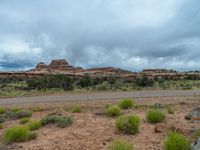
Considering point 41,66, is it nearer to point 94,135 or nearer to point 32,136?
point 32,136

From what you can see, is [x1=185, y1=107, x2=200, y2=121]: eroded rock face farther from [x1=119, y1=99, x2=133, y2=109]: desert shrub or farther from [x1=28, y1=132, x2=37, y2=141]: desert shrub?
[x1=28, y1=132, x2=37, y2=141]: desert shrub

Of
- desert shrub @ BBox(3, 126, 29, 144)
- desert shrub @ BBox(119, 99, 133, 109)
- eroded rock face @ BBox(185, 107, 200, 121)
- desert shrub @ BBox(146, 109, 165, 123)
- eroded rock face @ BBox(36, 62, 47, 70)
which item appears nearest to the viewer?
desert shrub @ BBox(3, 126, 29, 144)

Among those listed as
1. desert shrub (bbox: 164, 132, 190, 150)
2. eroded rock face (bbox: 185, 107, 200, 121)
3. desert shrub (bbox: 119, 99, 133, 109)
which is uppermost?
desert shrub (bbox: 119, 99, 133, 109)

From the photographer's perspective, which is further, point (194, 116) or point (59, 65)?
point (59, 65)

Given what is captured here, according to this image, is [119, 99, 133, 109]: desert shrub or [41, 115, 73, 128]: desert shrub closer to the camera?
[41, 115, 73, 128]: desert shrub

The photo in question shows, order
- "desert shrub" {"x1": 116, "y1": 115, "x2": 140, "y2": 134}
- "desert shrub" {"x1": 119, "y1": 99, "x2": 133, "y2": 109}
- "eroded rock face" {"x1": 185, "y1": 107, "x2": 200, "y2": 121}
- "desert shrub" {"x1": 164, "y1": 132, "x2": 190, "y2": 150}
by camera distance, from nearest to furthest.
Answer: "desert shrub" {"x1": 164, "y1": 132, "x2": 190, "y2": 150} → "desert shrub" {"x1": 116, "y1": 115, "x2": 140, "y2": 134} → "eroded rock face" {"x1": 185, "y1": 107, "x2": 200, "y2": 121} → "desert shrub" {"x1": 119, "y1": 99, "x2": 133, "y2": 109}

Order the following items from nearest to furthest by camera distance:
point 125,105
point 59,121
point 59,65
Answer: point 59,121, point 125,105, point 59,65

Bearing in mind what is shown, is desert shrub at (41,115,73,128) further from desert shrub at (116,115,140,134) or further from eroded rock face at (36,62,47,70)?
eroded rock face at (36,62,47,70)

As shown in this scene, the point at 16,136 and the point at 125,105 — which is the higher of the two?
the point at 125,105

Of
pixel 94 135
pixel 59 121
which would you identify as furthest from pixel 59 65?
pixel 94 135

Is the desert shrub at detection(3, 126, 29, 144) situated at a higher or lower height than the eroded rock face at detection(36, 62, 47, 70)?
lower

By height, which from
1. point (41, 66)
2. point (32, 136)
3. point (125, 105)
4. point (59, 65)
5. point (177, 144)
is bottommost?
point (32, 136)

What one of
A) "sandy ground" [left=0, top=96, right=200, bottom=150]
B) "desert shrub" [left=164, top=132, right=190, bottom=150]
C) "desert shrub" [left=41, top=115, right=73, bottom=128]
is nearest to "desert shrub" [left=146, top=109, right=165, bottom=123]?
"sandy ground" [left=0, top=96, right=200, bottom=150]

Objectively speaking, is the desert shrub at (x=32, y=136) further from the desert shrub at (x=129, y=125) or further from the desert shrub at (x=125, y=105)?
the desert shrub at (x=125, y=105)
